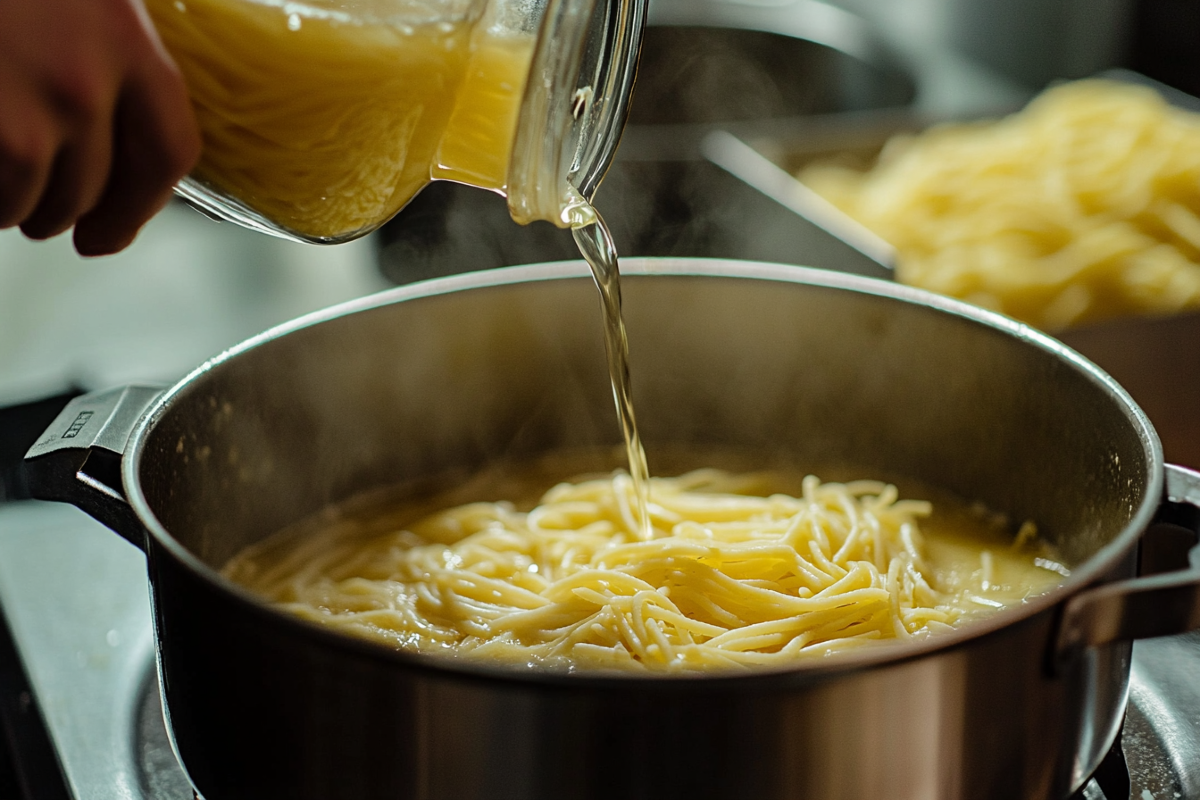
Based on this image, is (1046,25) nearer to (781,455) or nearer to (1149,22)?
(1149,22)

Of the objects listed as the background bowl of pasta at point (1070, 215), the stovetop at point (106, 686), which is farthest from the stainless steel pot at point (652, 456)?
the background bowl of pasta at point (1070, 215)

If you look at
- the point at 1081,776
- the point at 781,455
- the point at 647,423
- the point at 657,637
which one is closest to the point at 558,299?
the point at 647,423

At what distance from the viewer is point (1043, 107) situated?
2.05 metres

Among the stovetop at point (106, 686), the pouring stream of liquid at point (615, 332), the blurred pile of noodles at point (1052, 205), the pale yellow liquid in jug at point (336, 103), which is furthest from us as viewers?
the blurred pile of noodles at point (1052, 205)

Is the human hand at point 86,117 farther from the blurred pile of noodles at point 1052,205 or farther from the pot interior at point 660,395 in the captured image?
the blurred pile of noodles at point 1052,205

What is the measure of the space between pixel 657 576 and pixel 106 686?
453 mm

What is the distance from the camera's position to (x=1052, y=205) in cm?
163

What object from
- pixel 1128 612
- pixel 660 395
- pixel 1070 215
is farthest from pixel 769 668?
pixel 1070 215

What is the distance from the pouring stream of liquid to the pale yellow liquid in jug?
13 centimetres

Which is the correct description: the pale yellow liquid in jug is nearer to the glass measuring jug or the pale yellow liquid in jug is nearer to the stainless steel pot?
the glass measuring jug

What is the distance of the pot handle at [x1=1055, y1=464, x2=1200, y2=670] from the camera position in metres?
0.61

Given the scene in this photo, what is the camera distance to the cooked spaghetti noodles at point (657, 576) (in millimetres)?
911

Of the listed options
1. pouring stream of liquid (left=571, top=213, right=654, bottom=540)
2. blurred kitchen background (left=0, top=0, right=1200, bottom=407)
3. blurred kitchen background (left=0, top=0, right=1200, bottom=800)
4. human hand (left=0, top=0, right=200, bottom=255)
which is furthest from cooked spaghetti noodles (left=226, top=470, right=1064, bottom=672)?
blurred kitchen background (left=0, top=0, right=1200, bottom=407)

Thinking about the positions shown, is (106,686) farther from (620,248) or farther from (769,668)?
(620,248)
